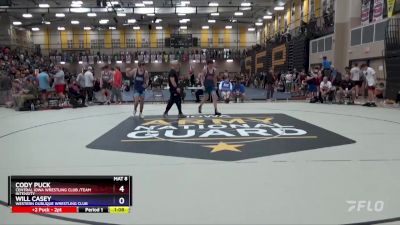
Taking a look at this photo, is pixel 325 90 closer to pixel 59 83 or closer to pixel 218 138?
pixel 218 138

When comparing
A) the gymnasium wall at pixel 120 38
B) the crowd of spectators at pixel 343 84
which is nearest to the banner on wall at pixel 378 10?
the crowd of spectators at pixel 343 84

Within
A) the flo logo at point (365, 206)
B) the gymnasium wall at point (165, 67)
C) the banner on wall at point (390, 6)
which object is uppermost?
the banner on wall at point (390, 6)

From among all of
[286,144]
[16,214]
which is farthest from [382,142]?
[16,214]

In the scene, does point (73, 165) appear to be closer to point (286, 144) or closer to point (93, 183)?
point (93, 183)

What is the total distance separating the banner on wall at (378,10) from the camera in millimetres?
17156

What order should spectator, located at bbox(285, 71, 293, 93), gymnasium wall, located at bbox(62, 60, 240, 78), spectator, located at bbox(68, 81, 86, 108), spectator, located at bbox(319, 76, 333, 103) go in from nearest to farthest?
1. spectator, located at bbox(68, 81, 86, 108)
2. spectator, located at bbox(319, 76, 333, 103)
3. spectator, located at bbox(285, 71, 293, 93)
4. gymnasium wall, located at bbox(62, 60, 240, 78)

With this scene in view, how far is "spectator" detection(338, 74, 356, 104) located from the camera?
14.5 metres

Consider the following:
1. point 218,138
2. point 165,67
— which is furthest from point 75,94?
point 165,67

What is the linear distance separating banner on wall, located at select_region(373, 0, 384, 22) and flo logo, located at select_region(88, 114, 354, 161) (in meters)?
11.1

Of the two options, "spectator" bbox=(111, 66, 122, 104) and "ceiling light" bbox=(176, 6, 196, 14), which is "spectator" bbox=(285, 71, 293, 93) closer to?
"spectator" bbox=(111, 66, 122, 104)

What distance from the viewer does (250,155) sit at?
5.33m

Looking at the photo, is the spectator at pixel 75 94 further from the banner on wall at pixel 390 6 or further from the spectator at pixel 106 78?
the banner on wall at pixel 390 6

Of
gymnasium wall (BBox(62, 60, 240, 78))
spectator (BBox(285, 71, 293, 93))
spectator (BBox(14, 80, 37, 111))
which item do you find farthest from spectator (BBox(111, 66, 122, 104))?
gymnasium wall (BBox(62, 60, 240, 78))
